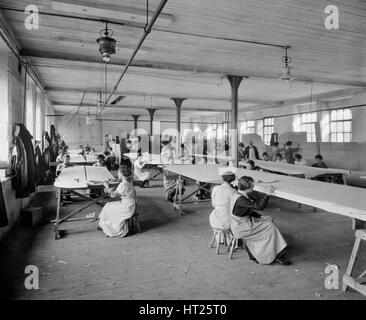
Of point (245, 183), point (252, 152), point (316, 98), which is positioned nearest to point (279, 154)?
point (252, 152)

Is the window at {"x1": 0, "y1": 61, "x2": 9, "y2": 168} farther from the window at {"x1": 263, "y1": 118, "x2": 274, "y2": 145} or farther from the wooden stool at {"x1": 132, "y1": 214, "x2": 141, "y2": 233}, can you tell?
the window at {"x1": 263, "y1": 118, "x2": 274, "y2": 145}

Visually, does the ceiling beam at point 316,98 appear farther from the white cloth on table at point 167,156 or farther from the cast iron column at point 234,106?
the white cloth on table at point 167,156

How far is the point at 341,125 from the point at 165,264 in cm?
1049

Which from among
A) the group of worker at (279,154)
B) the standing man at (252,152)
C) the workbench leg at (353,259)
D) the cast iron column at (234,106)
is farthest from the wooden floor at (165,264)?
the standing man at (252,152)

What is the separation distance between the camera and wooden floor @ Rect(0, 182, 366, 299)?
286 centimetres

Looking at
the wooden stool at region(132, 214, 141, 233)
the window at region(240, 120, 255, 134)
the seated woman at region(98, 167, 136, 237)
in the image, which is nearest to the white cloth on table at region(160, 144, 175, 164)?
the wooden stool at region(132, 214, 141, 233)

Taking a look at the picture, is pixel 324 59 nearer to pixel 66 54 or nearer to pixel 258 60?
pixel 258 60

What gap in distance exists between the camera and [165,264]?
11.5ft

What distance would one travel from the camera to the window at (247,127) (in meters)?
16.6

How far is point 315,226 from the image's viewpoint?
5086 mm

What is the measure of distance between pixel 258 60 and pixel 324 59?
1462 mm

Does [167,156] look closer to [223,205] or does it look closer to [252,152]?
[252,152]

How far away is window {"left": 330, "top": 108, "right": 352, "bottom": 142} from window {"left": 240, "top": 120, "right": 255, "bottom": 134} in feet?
16.7

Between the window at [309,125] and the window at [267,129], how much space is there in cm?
216
